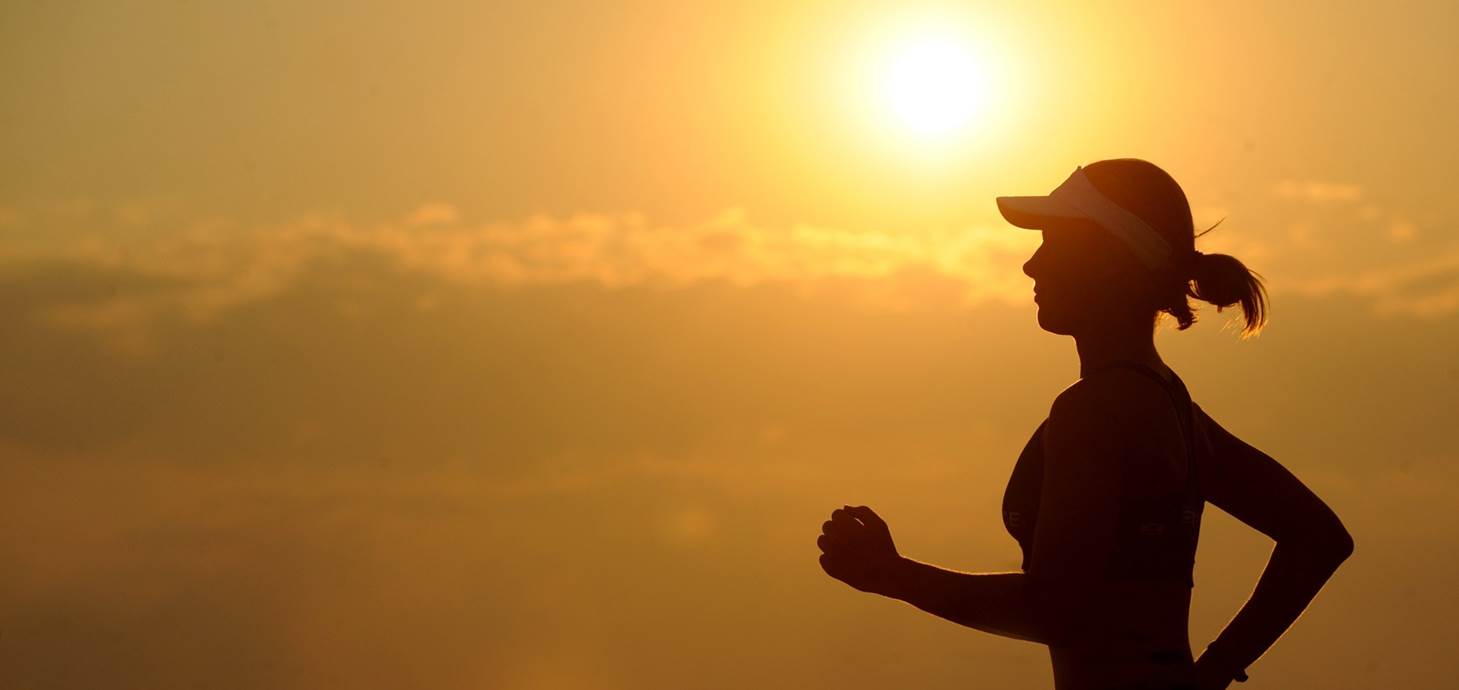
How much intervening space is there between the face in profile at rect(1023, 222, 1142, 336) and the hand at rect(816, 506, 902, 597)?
890 millimetres

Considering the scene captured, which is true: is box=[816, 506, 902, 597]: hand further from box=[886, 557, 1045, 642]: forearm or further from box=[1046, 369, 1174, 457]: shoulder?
box=[1046, 369, 1174, 457]: shoulder

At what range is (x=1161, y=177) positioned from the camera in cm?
598

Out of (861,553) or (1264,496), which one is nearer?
(861,553)

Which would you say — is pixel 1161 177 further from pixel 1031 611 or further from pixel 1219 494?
pixel 1031 611

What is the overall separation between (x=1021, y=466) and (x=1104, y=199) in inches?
34.9

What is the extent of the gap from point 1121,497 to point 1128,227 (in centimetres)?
96

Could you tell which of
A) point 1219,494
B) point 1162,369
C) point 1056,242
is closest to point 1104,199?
point 1056,242

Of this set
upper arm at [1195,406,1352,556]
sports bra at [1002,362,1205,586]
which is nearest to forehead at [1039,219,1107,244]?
sports bra at [1002,362,1205,586]

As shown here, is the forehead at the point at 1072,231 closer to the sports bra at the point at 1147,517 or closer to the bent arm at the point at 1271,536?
the sports bra at the point at 1147,517

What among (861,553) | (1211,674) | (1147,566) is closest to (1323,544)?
(1211,674)

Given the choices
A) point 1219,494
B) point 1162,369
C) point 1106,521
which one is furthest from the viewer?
point 1219,494

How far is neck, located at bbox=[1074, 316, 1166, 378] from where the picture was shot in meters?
5.76

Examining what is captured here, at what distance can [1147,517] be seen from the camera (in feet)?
17.7

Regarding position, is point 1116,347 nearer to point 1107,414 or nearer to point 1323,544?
point 1107,414
